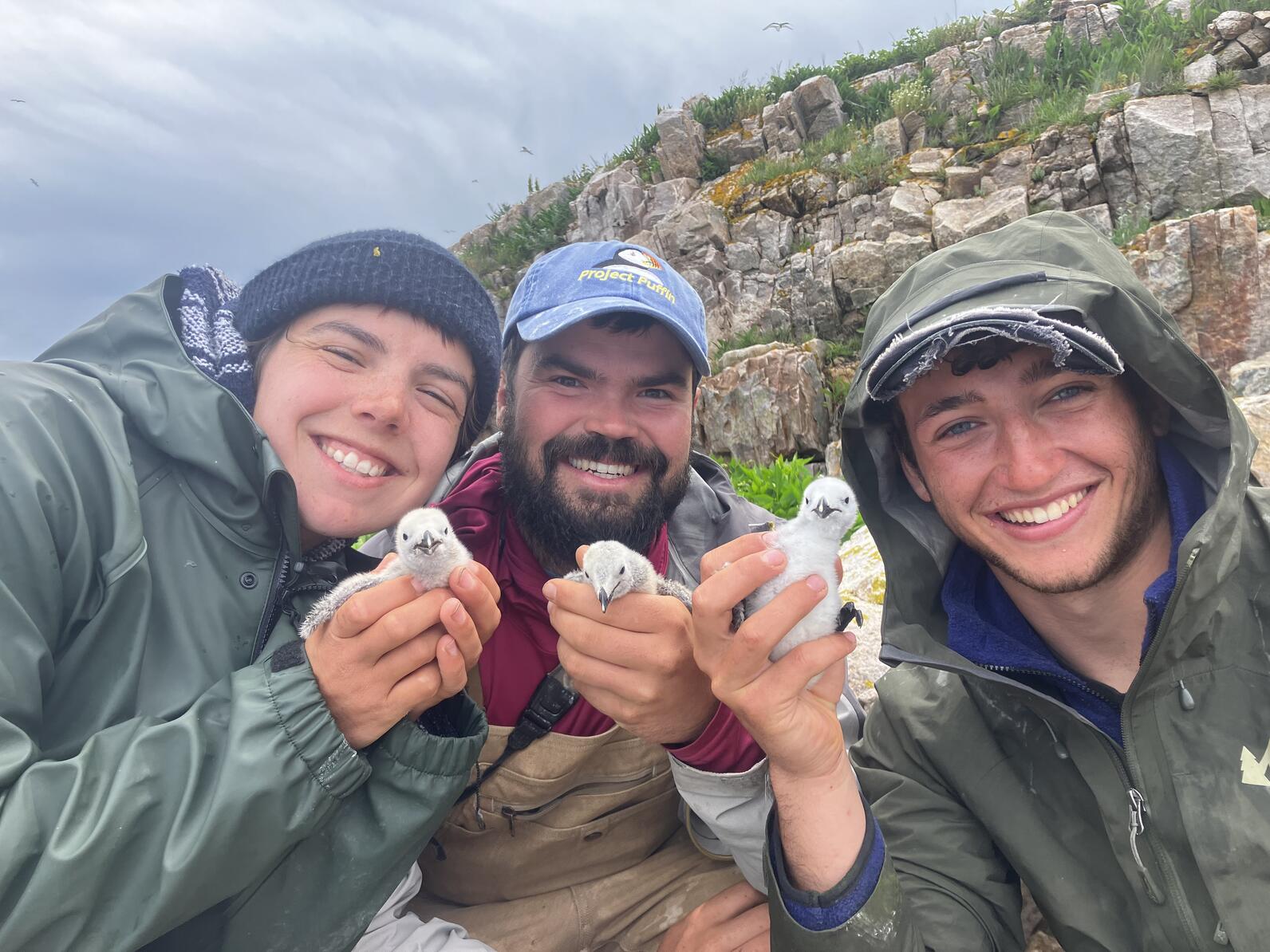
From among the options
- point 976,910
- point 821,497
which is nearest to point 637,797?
point 976,910

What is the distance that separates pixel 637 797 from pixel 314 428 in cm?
313

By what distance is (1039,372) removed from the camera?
3.33 m

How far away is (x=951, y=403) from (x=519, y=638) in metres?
3.03

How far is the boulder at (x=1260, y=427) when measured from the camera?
5170 mm

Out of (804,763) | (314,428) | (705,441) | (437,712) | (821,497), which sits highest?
(314,428)

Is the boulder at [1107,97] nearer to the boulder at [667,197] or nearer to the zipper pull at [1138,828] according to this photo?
the boulder at [667,197]

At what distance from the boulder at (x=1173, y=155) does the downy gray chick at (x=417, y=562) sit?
20.0 meters

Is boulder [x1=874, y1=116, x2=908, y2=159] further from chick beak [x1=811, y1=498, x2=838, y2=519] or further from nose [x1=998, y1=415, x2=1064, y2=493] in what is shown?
chick beak [x1=811, y1=498, x2=838, y2=519]

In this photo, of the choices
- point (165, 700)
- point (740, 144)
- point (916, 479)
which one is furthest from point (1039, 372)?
point (740, 144)

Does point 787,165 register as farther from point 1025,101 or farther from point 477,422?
point 477,422

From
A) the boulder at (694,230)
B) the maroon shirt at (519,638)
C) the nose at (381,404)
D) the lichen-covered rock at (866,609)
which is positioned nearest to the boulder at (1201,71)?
the boulder at (694,230)

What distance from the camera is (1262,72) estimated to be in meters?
16.6

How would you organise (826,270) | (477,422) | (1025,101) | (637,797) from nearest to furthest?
(637,797) → (477,422) → (826,270) → (1025,101)

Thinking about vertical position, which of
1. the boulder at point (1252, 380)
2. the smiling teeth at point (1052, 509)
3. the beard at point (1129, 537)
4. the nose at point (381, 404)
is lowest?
the boulder at point (1252, 380)
